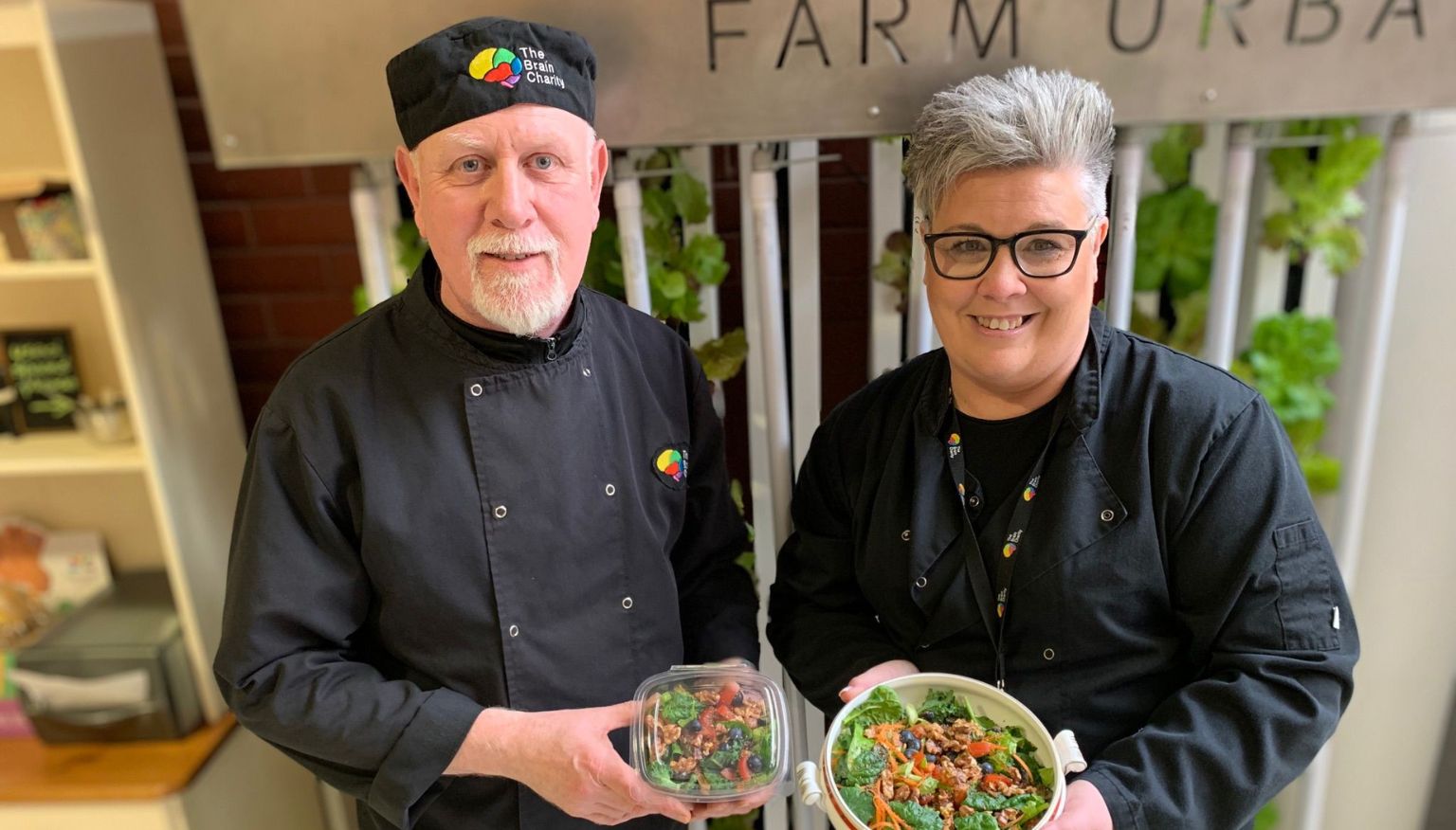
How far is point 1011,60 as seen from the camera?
144 centimetres

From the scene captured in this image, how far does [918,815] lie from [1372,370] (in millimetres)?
1145

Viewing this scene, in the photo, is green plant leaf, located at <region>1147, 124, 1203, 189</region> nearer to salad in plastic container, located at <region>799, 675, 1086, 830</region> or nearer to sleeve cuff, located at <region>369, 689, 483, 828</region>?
salad in plastic container, located at <region>799, 675, 1086, 830</region>

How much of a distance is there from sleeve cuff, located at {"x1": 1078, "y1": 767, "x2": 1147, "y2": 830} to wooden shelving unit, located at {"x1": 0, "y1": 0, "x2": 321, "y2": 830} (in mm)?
1541

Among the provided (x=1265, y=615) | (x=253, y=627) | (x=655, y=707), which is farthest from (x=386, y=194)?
(x=1265, y=615)

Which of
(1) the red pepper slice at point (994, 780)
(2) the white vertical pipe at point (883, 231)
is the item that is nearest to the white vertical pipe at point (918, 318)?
(2) the white vertical pipe at point (883, 231)

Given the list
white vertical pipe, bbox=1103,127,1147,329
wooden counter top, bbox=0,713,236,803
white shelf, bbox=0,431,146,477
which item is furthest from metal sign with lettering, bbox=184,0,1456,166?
wooden counter top, bbox=0,713,236,803

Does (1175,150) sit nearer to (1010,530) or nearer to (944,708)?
(1010,530)

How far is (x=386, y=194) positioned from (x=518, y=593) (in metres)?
0.81

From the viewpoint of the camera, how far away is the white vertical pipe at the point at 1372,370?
154 centimetres

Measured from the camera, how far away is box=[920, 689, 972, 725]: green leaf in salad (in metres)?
1.21

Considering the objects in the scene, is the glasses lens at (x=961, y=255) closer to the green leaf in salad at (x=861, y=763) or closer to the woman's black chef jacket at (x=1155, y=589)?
the woman's black chef jacket at (x=1155, y=589)

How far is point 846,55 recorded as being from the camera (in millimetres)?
1446

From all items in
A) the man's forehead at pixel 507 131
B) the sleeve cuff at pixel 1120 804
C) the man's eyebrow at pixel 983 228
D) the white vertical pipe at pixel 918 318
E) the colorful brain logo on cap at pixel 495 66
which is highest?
the colorful brain logo on cap at pixel 495 66

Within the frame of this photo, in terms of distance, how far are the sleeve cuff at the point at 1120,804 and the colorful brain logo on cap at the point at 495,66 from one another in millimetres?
1073
